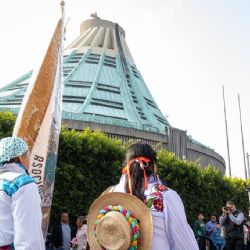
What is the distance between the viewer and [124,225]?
308 centimetres

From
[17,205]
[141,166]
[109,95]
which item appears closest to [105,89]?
[109,95]

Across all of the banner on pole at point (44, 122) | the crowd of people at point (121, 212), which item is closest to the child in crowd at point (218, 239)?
the banner on pole at point (44, 122)

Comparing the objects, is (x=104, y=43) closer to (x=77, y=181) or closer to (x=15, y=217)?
(x=77, y=181)

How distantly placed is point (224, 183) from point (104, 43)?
3464 centimetres

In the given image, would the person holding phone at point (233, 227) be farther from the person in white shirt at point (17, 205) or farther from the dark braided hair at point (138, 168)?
the person in white shirt at point (17, 205)

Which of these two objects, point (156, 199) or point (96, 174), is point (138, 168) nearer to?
point (156, 199)

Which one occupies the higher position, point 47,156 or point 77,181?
point 77,181

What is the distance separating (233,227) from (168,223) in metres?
8.63

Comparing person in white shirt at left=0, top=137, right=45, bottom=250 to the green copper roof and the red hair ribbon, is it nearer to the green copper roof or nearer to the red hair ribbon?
the red hair ribbon

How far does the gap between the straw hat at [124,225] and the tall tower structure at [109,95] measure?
25.8 m

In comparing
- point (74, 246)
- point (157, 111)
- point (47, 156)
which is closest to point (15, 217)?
point (47, 156)

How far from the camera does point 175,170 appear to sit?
20.2 m

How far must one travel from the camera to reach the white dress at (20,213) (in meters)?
3.03

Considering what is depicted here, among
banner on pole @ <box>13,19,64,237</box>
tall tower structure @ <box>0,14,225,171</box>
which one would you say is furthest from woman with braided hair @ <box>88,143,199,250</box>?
tall tower structure @ <box>0,14,225,171</box>
